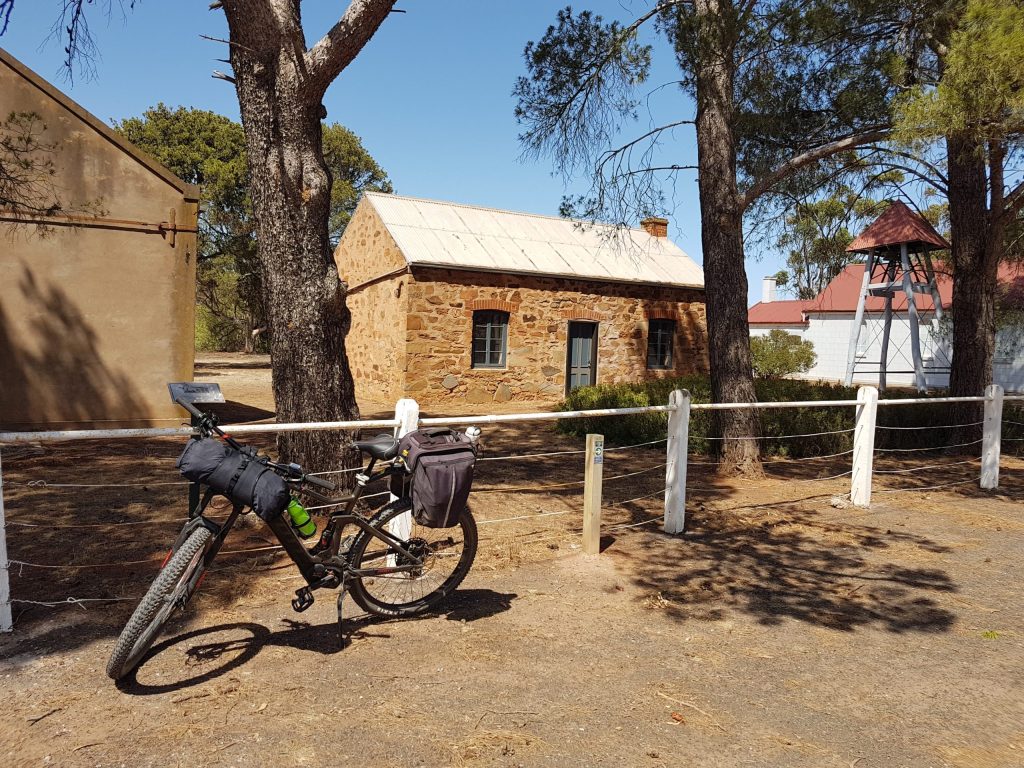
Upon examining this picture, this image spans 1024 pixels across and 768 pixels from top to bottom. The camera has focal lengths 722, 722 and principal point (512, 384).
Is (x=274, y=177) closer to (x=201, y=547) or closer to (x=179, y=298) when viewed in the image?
(x=201, y=547)

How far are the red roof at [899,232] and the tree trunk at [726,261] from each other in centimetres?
996

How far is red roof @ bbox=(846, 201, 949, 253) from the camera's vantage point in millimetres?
16969

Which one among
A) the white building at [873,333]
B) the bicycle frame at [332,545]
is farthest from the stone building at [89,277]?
the white building at [873,333]

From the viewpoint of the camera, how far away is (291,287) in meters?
5.58

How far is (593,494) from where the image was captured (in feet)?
17.4

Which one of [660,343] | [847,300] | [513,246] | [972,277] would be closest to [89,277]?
[513,246]

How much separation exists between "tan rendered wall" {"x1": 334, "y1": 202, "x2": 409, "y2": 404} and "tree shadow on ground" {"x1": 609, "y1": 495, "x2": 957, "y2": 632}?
1053 cm

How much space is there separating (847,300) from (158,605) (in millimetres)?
30314

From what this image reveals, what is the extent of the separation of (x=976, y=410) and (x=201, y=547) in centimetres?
1194

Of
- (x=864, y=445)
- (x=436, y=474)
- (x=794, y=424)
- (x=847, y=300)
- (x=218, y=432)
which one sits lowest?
(x=794, y=424)

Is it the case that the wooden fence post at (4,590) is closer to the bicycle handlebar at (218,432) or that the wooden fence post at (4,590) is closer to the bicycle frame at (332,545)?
the bicycle frame at (332,545)

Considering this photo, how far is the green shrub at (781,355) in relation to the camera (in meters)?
25.0

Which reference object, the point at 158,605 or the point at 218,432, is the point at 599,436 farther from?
the point at 158,605

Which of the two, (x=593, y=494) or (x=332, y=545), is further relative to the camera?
(x=593, y=494)
